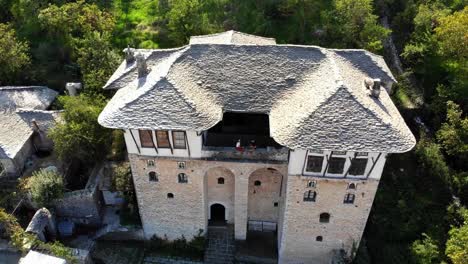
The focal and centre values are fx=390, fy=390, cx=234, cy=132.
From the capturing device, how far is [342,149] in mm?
25547

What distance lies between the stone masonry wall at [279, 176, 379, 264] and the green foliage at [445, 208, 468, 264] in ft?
22.6

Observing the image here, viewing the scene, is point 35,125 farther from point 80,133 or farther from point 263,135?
point 263,135

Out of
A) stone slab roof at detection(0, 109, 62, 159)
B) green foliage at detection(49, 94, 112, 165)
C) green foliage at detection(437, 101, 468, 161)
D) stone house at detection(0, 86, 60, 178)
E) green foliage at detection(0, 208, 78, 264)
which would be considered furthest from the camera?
green foliage at detection(437, 101, 468, 161)

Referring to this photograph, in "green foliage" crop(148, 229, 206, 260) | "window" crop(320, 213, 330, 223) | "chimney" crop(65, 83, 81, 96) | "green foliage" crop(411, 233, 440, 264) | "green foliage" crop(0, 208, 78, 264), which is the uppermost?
"chimney" crop(65, 83, 81, 96)

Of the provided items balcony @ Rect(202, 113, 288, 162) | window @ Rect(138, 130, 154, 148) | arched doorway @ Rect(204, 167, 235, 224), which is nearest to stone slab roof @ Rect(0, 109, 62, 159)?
window @ Rect(138, 130, 154, 148)

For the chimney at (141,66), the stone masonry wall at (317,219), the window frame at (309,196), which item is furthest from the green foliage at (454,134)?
the chimney at (141,66)

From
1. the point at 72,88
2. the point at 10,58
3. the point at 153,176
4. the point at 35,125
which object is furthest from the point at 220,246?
the point at 10,58

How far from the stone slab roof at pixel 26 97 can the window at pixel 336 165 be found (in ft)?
96.6

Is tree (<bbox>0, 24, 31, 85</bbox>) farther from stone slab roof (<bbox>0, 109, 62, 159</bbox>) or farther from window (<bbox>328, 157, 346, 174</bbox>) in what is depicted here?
window (<bbox>328, 157, 346, 174</bbox>)

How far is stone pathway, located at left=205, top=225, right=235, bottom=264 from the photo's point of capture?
3556 cm

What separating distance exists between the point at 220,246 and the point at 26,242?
1638cm

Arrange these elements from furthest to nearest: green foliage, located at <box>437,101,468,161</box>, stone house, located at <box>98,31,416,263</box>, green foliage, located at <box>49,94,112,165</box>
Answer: green foliage, located at <box>437,101,468,161</box>, green foliage, located at <box>49,94,112,165</box>, stone house, located at <box>98,31,416,263</box>

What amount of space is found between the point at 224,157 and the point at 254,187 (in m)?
5.51

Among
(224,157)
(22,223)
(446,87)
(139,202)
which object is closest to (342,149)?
(224,157)
